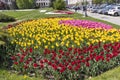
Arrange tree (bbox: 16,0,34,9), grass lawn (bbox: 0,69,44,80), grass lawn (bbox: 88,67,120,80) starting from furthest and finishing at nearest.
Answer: tree (bbox: 16,0,34,9), grass lawn (bbox: 0,69,44,80), grass lawn (bbox: 88,67,120,80)

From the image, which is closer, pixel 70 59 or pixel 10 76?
pixel 10 76

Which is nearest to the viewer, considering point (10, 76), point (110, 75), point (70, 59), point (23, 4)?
point (110, 75)

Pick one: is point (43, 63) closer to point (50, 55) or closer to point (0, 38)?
point (50, 55)

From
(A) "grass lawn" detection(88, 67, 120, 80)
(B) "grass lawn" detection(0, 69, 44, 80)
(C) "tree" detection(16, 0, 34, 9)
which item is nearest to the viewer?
(A) "grass lawn" detection(88, 67, 120, 80)

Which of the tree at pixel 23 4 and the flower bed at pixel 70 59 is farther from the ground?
the flower bed at pixel 70 59

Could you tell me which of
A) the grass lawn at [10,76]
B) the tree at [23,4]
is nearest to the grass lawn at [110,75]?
the grass lawn at [10,76]

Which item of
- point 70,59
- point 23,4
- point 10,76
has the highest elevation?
point 70,59

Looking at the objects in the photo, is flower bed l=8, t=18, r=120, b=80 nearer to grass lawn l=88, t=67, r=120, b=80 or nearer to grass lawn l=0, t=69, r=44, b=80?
grass lawn l=88, t=67, r=120, b=80

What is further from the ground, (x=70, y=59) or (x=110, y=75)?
(x=70, y=59)

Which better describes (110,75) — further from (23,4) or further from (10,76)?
(23,4)

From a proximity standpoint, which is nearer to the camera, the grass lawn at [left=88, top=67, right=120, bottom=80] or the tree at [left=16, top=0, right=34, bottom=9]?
the grass lawn at [left=88, top=67, right=120, bottom=80]

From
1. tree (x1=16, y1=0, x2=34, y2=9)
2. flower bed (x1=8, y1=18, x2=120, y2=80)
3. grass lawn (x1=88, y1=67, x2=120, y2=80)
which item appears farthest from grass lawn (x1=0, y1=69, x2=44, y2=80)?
tree (x1=16, y1=0, x2=34, y2=9)

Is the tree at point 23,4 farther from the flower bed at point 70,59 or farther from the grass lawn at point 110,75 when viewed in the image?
the grass lawn at point 110,75

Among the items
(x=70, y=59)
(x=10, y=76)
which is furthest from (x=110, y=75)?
(x=10, y=76)
